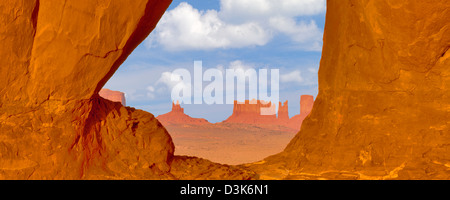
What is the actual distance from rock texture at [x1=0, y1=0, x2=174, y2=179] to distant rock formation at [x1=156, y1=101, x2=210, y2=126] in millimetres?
37295

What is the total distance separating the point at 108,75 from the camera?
6137mm

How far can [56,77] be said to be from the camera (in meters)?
5.79

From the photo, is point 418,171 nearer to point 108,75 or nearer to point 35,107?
point 108,75

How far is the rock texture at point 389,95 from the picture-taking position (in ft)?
20.3

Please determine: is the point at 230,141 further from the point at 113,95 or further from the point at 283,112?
the point at 113,95

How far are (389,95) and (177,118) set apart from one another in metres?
40.7

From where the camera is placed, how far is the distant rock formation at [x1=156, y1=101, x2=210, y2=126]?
4441 centimetres

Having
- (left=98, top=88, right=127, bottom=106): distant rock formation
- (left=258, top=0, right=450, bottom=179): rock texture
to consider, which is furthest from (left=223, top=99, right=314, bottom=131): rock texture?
(left=258, top=0, right=450, bottom=179): rock texture

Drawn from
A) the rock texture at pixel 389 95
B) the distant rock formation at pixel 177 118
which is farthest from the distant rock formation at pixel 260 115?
the rock texture at pixel 389 95

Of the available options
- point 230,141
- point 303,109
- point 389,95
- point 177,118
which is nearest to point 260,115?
point 303,109

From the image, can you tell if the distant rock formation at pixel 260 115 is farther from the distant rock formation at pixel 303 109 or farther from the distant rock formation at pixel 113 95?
the distant rock formation at pixel 113 95

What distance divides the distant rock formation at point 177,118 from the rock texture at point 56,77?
122 ft

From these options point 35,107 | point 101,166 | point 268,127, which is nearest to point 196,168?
point 101,166

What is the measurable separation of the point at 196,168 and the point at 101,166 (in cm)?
160
